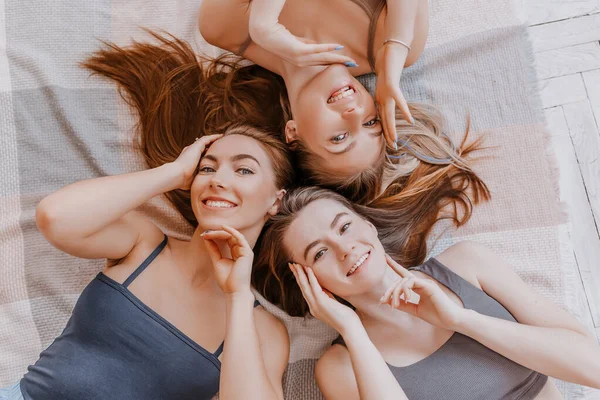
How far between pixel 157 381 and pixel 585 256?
5.48ft

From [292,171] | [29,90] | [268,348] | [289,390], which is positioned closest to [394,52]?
[292,171]

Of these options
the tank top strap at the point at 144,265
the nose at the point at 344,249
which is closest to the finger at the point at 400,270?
the nose at the point at 344,249

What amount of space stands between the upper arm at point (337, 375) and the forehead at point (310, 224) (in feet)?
1.14

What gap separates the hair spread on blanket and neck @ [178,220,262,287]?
0.16m

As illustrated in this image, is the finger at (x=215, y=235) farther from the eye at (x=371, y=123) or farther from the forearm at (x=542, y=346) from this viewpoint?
the forearm at (x=542, y=346)

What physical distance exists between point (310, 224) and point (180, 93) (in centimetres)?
80

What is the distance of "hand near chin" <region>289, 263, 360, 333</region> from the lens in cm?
183

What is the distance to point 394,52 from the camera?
1.96m

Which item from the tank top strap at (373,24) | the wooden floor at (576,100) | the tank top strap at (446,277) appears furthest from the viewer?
the wooden floor at (576,100)

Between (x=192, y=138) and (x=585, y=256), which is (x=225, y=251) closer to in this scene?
(x=192, y=138)

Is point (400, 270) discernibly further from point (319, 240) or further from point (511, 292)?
point (511, 292)

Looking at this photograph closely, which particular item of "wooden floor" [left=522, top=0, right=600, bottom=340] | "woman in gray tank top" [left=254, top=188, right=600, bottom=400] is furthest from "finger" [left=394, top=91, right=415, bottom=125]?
"wooden floor" [left=522, top=0, right=600, bottom=340]

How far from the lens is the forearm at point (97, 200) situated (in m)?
1.73

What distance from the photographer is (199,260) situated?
6.48 ft
